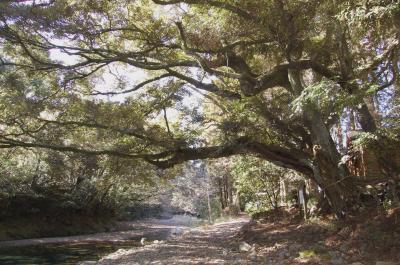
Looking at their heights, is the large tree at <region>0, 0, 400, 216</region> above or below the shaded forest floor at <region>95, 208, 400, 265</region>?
above

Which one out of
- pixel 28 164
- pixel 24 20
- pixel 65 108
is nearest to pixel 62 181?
pixel 28 164

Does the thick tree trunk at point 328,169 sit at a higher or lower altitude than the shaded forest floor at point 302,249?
higher

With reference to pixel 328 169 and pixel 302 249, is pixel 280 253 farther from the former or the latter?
pixel 328 169

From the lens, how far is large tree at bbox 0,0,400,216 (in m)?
9.54

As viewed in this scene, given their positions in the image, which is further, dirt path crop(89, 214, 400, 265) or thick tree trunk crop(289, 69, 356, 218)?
thick tree trunk crop(289, 69, 356, 218)

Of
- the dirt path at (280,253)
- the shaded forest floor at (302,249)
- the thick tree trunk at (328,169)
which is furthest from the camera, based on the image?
the thick tree trunk at (328,169)

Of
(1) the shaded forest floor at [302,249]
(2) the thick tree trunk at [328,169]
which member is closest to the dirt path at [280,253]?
(1) the shaded forest floor at [302,249]

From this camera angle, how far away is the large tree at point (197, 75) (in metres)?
9.54

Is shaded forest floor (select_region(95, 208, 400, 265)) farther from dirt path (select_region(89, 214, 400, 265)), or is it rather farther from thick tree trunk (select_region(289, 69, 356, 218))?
thick tree trunk (select_region(289, 69, 356, 218))

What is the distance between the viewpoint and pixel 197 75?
13672 mm

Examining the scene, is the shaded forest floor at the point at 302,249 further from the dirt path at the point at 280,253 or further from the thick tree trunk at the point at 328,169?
the thick tree trunk at the point at 328,169

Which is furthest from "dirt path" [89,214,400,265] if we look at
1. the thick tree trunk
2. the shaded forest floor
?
the thick tree trunk

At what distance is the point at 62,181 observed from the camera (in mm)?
27047

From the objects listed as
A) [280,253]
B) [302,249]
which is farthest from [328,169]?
[280,253]
